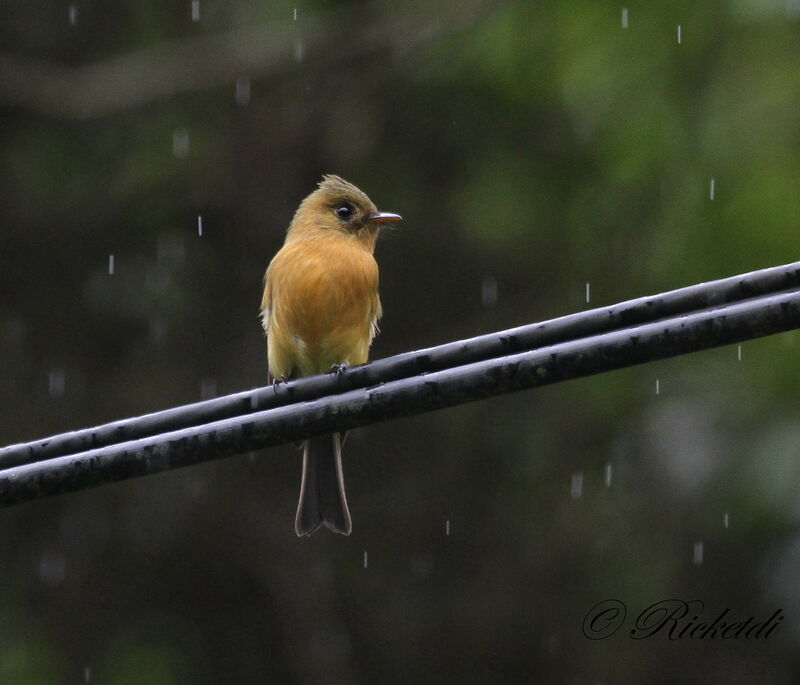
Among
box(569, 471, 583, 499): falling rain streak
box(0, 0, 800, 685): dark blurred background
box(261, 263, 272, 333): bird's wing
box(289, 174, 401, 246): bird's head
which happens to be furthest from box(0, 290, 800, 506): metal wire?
box(569, 471, 583, 499): falling rain streak

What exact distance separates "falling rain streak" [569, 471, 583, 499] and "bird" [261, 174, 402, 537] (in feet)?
5.95

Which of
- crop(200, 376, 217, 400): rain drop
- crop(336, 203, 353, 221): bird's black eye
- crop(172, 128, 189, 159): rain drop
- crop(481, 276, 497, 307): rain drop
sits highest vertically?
crop(172, 128, 189, 159): rain drop

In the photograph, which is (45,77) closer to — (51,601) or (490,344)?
(51,601)

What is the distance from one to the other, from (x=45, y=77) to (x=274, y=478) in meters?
2.66

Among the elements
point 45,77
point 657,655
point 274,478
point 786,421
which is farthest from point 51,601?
point 786,421

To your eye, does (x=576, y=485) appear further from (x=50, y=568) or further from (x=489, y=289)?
(x=50, y=568)

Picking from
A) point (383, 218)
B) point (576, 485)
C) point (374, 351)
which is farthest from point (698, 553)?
point (383, 218)

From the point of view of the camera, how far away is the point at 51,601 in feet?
25.8

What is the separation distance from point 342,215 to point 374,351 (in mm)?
1482

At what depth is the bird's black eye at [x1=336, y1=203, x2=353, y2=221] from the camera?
618 cm

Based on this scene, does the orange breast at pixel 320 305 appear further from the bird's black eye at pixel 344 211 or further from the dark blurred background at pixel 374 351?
the dark blurred background at pixel 374 351

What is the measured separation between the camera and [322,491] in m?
5.84

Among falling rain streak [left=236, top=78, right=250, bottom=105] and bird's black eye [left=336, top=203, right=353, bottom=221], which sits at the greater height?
falling rain streak [left=236, top=78, right=250, bottom=105]

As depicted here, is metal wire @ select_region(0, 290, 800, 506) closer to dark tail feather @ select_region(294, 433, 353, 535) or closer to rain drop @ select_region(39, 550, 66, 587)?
dark tail feather @ select_region(294, 433, 353, 535)
